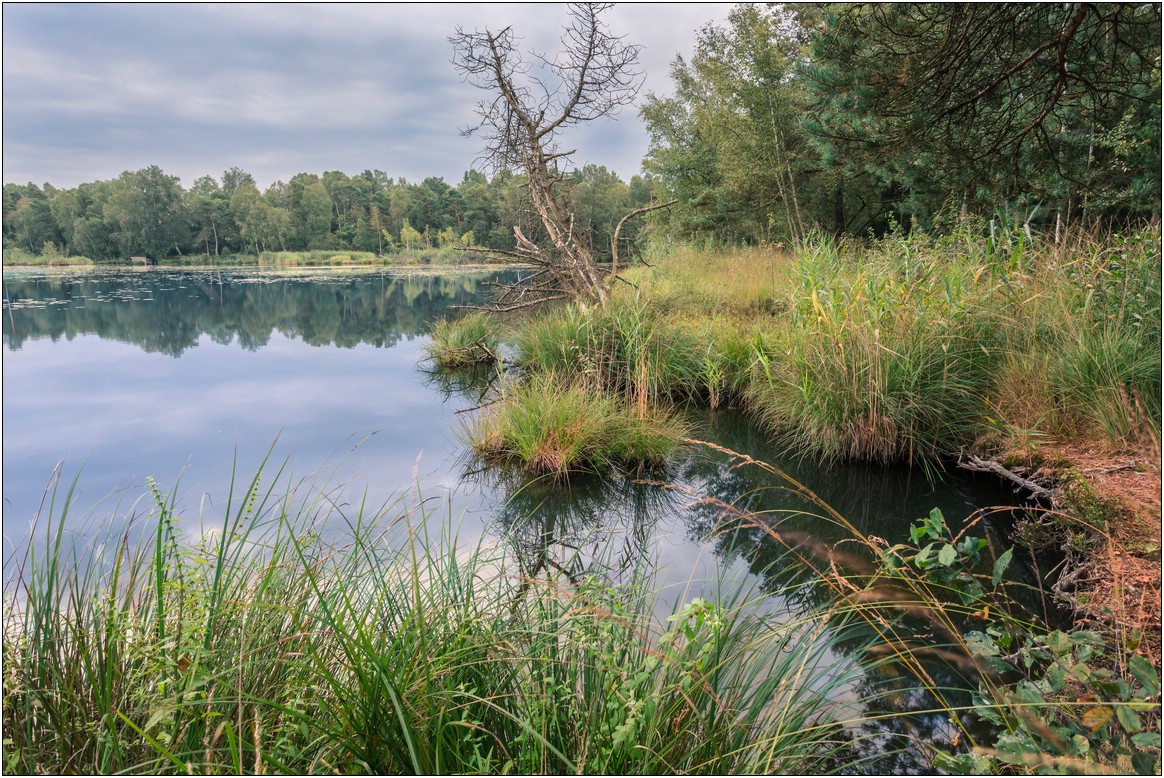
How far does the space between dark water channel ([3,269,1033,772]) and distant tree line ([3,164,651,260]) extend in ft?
12.9

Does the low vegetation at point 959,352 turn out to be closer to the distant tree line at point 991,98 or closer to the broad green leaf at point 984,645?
the distant tree line at point 991,98

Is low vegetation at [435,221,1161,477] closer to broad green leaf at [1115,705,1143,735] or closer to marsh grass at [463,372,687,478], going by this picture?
marsh grass at [463,372,687,478]

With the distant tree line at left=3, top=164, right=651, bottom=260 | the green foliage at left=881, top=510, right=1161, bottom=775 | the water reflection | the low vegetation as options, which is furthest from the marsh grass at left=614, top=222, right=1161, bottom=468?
the distant tree line at left=3, top=164, right=651, bottom=260

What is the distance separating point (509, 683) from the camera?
1756 millimetres

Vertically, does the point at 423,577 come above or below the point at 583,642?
below

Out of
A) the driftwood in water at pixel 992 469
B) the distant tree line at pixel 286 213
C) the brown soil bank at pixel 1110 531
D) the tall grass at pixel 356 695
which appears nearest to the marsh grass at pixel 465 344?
the distant tree line at pixel 286 213

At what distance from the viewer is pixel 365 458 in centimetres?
555

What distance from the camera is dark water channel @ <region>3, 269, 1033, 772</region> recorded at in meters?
3.62

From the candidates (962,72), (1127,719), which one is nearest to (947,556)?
(1127,719)

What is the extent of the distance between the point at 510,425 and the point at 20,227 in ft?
66.7

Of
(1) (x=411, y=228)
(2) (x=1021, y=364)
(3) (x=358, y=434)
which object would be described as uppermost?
(1) (x=411, y=228)

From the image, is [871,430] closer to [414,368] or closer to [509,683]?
[509,683]

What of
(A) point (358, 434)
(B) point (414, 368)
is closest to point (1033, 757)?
Result: (A) point (358, 434)

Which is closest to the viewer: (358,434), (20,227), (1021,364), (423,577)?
→ (423,577)
